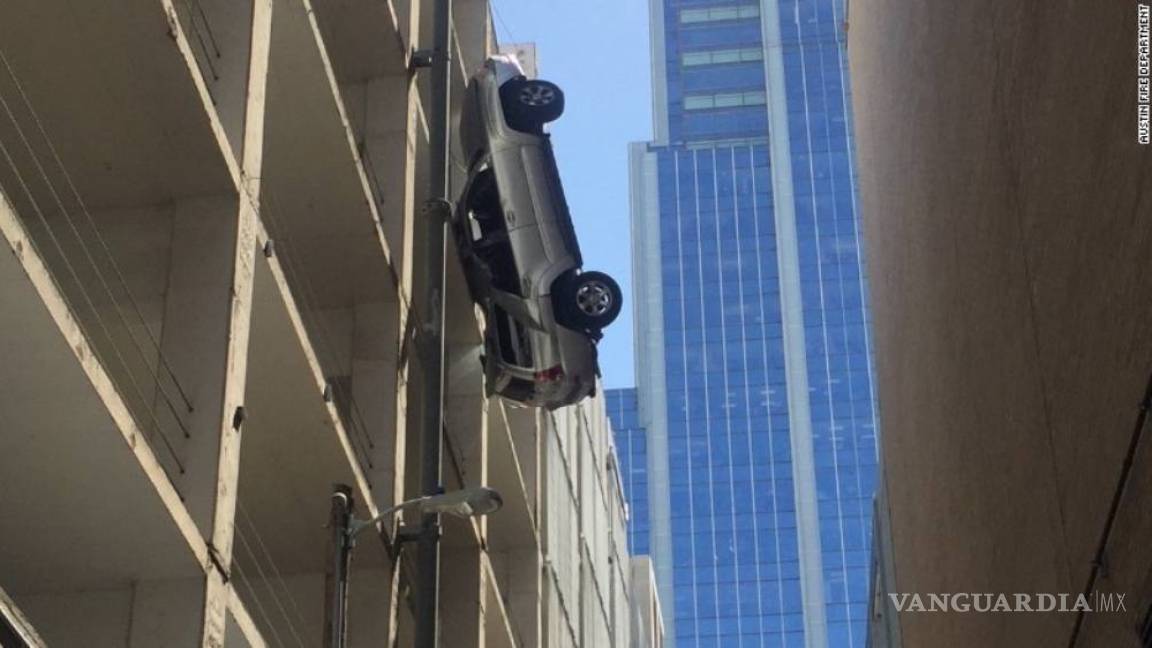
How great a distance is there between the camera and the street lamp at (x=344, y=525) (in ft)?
44.2

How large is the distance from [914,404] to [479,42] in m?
7.86

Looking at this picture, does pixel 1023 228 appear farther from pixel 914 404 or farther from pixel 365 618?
pixel 914 404

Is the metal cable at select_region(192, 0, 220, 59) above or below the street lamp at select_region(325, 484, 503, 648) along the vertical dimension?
above

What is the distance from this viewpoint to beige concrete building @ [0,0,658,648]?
Result: 38.0 ft

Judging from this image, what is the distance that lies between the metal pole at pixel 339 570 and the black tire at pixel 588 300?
23.0 ft

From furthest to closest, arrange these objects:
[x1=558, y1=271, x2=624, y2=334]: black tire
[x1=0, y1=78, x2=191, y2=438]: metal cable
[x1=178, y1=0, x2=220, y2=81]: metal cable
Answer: [x1=558, y1=271, x2=624, y2=334]: black tire < [x1=178, y1=0, x2=220, y2=81]: metal cable < [x1=0, y1=78, x2=191, y2=438]: metal cable

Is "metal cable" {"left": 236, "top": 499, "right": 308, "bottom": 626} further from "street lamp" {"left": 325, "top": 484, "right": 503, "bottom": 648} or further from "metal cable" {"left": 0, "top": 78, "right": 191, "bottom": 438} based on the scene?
"metal cable" {"left": 0, "top": 78, "right": 191, "bottom": 438}

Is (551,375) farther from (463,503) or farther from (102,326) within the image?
(102,326)

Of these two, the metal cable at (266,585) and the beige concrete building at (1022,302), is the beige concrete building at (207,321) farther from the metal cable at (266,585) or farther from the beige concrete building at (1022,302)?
the beige concrete building at (1022,302)

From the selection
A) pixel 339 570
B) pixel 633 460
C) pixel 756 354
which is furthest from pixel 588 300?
pixel 756 354

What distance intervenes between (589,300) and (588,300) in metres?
0.01

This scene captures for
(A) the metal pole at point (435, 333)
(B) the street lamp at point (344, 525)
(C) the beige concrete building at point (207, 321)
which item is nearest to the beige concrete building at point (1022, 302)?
(B) the street lamp at point (344, 525)

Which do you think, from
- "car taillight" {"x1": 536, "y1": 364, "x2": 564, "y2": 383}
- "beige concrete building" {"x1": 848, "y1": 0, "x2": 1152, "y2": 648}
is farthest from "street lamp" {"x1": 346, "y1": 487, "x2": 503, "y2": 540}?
"car taillight" {"x1": 536, "y1": 364, "x2": 564, "y2": 383}

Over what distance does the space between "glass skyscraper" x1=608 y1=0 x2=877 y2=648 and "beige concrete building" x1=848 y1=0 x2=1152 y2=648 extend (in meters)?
130
